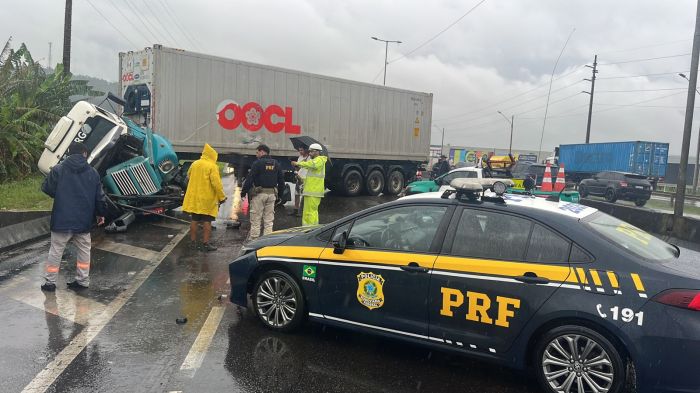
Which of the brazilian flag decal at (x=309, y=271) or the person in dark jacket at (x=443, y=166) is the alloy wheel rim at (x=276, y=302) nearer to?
the brazilian flag decal at (x=309, y=271)

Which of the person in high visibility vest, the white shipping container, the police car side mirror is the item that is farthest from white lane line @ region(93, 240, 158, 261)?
the white shipping container

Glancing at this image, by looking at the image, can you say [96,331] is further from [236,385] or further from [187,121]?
[187,121]

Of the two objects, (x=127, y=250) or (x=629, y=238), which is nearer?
(x=629, y=238)

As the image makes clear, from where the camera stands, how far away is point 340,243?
4.42 m

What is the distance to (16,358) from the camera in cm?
404

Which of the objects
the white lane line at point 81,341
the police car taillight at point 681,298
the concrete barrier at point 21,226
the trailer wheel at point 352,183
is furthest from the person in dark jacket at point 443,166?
the police car taillight at point 681,298

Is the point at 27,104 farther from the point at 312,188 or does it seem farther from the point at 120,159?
→ the point at 312,188

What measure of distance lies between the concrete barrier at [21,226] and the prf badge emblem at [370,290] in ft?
20.3

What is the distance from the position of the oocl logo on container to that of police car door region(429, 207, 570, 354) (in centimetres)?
1044

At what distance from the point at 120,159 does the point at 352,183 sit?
8.73 m

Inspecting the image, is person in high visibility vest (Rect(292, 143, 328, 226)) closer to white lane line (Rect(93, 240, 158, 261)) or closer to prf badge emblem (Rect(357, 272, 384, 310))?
white lane line (Rect(93, 240, 158, 261))

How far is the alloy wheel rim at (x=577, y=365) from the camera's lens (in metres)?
3.47

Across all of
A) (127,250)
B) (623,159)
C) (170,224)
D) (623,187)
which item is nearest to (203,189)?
(127,250)

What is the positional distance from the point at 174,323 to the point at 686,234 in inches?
460
